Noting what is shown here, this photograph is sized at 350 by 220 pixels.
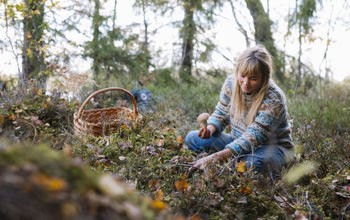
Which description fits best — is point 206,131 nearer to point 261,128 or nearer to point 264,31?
point 261,128

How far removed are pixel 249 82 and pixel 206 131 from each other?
0.73 m

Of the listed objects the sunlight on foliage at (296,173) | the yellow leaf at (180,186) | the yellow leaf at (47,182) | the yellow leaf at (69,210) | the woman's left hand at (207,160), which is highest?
the yellow leaf at (47,182)

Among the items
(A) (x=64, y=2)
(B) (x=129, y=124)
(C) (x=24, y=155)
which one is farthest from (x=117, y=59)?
(C) (x=24, y=155)

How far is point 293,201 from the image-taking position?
1.89m

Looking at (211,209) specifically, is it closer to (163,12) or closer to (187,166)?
(187,166)

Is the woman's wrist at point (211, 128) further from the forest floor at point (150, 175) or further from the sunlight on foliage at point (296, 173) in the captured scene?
the sunlight on foliage at point (296, 173)

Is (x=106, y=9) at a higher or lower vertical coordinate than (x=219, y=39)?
higher

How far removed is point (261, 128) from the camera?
2.44m

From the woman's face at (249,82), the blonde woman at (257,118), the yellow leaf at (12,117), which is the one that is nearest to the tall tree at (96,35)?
the yellow leaf at (12,117)

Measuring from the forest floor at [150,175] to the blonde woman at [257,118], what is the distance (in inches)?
6.6

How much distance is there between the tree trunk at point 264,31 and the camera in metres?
6.23

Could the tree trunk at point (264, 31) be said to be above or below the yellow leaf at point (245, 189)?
above

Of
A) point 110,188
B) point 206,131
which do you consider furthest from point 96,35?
point 110,188

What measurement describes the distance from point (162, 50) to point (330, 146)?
531cm
